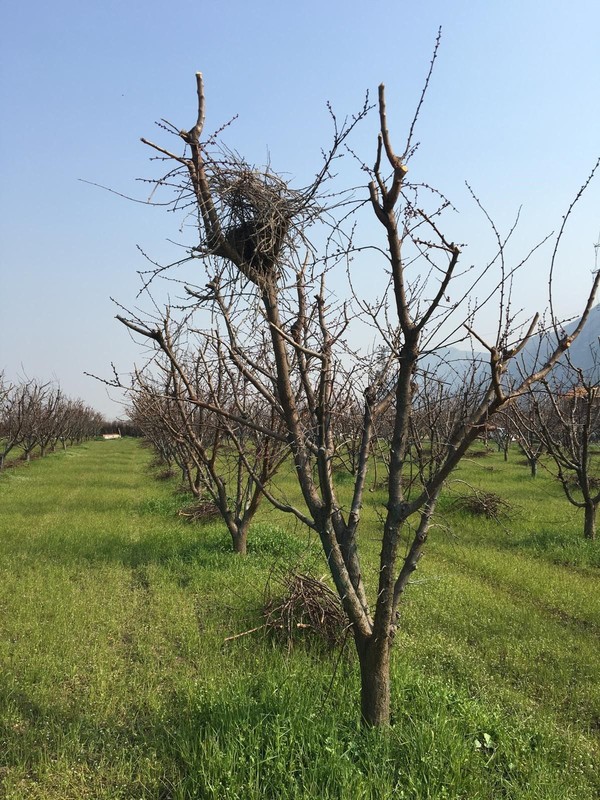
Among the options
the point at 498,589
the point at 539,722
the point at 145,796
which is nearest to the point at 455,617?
the point at 498,589

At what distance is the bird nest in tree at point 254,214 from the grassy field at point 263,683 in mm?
1916

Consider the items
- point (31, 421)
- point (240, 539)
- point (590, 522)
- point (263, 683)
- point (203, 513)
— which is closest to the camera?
point (263, 683)

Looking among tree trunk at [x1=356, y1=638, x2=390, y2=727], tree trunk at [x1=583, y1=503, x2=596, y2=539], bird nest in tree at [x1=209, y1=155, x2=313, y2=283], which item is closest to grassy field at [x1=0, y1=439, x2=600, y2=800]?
tree trunk at [x1=356, y1=638, x2=390, y2=727]

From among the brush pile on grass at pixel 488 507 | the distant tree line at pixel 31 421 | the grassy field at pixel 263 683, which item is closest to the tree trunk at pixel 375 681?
the grassy field at pixel 263 683

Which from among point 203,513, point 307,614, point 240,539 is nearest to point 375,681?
point 307,614

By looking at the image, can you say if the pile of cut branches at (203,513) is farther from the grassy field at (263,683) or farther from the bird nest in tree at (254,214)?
the bird nest in tree at (254,214)

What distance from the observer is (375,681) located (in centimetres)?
308

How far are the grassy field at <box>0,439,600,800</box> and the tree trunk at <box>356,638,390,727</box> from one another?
11cm

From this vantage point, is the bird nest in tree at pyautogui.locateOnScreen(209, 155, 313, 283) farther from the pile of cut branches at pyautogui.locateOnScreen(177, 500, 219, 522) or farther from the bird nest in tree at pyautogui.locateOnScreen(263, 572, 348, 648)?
the pile of cut branches at pyautogui.locateOnScreen(177, 500, 219, 522)

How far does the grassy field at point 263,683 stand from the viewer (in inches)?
118

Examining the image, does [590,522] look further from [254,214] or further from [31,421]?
[31,421]

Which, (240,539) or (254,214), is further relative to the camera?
(240,539)

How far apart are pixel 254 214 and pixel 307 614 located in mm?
3471

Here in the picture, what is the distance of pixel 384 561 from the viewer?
2.91 m
